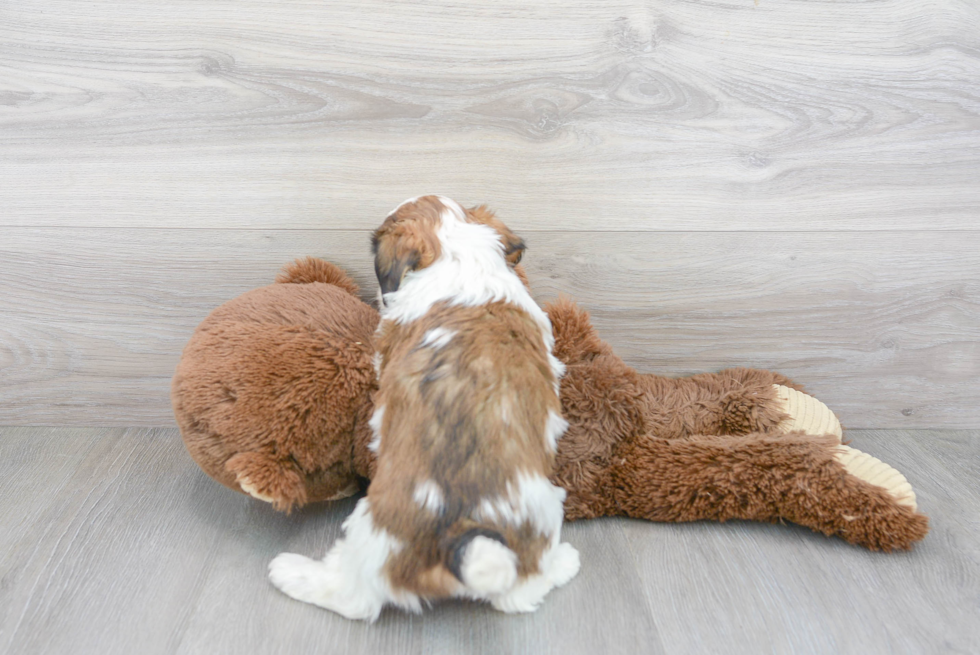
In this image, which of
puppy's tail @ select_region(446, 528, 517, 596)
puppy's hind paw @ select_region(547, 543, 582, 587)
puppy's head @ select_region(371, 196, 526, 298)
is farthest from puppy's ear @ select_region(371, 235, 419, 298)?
puppy's hind paw @ select_region(547, 543, 582, 587)

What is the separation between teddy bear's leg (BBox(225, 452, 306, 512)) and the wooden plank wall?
0.47 metres

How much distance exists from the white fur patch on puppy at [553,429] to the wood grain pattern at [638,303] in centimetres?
44

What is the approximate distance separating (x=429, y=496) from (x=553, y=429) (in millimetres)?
247

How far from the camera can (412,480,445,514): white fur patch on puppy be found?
0.97m

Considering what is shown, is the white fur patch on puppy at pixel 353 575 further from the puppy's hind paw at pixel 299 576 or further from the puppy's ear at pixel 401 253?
the puppy's ear at pixel 401 253

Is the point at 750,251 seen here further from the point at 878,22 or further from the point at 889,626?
the point at 889,626

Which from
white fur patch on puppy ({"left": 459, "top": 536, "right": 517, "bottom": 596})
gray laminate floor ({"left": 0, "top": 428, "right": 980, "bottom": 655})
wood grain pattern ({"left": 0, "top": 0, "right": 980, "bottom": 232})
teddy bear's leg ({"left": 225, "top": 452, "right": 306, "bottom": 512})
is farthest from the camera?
wood grain pattern ({"left": 0, "top": 0, "right": 980, "bottom": 232})

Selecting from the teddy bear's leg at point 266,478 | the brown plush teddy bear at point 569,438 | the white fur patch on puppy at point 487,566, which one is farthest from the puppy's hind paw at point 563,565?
the teddy bear's leg at point 266,478

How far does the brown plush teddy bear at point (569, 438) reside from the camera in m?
1.19

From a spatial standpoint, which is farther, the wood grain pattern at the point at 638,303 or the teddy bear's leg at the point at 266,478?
the wood grain pattern at the point at 638,303

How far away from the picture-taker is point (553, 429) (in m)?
1.11

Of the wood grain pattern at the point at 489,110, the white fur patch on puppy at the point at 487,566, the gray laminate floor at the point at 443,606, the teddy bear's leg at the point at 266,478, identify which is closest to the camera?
the white fur patch on puppy at the point at 487,566

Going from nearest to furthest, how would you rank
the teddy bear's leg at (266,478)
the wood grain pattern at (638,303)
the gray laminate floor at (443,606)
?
1. the gray laminate floor at (443,606)
2. the teddy bear's leg at (266,478)
3. the wood grain pattern at (638,303)

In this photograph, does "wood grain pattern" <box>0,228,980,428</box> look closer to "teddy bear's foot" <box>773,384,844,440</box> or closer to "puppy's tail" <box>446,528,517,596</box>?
"teddy bear's foot" <box>773,384,844,440</box>
